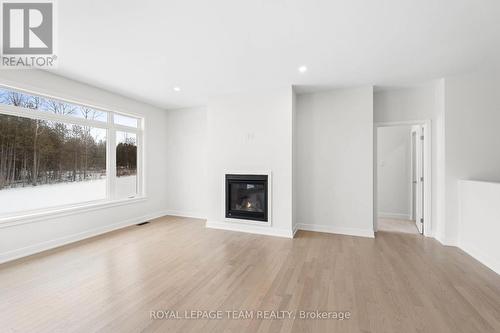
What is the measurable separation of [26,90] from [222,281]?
12.9 feet

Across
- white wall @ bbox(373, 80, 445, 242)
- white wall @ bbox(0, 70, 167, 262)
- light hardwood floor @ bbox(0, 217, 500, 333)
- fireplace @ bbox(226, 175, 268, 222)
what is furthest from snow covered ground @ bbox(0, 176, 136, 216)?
white wall @ bbox(373, 80, 445, 242)

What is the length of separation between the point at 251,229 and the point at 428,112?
3966mm

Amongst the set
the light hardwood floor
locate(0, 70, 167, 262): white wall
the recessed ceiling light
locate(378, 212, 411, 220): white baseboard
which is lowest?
the light hardwood floor

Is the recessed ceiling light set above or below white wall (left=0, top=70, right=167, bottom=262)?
above

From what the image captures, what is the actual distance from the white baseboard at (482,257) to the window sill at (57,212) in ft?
19.8

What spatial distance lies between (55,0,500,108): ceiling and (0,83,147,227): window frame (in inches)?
27.9

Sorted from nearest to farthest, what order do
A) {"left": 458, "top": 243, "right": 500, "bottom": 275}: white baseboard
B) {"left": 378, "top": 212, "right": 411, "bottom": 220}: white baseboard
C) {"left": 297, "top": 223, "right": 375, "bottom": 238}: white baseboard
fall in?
{"left": 458, "top": 243, "right": 500, "bottom": 275}: white baseboard → {"left": 297, "top": 223, "right": 375, "bottom": 238}: white baseboard → {"left": 378, "top": 212, "right": 411, "bottom": 220}: white baseboard

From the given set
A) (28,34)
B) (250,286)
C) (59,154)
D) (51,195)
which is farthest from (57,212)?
(250,286)

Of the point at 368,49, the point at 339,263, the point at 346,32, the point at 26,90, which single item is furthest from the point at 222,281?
the point at 26,90

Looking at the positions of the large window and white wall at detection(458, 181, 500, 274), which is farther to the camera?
the large window

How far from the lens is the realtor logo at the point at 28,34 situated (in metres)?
2.02

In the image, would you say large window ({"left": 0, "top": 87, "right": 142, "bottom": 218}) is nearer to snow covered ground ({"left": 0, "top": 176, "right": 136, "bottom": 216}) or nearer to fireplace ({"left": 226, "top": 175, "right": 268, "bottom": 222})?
snow covered ground ({"left": 0, "top": 176, "right": 136, "bottom": 216})

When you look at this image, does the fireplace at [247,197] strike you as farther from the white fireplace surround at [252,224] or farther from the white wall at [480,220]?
the white wall at [480,220]

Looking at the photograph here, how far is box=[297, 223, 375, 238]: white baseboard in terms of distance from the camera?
12.6 ft
